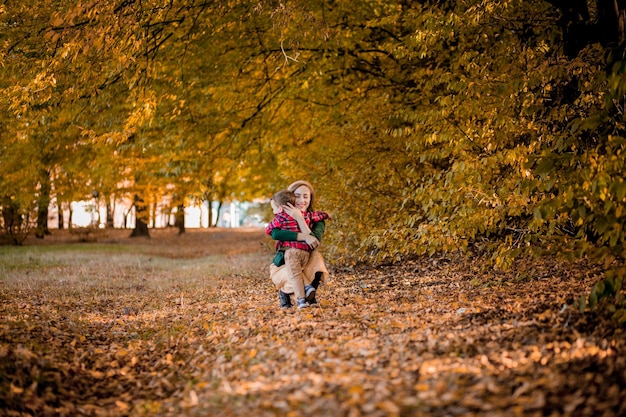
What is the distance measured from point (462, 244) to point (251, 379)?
3.63 meters

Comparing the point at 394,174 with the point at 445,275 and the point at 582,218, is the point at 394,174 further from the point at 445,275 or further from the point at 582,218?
the point at 582,218

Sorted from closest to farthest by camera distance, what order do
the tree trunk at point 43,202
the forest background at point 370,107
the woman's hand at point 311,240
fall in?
the forest background at point 370,107 → the woman's hand at point 311,240 → the tree trunk at point 43,202

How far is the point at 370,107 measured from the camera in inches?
383

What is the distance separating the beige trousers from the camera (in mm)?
6523

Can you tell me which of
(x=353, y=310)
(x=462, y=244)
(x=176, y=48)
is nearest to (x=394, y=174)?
(x=462, y=244)

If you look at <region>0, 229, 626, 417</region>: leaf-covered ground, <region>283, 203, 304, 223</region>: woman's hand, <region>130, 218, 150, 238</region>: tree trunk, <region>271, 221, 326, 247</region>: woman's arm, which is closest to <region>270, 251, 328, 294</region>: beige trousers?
<region>271, 221, 326, 247</region>: woman's arm

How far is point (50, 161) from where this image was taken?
11.6 meters

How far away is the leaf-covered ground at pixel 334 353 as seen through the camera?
330cm

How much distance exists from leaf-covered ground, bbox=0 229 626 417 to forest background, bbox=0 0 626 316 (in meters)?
0.58

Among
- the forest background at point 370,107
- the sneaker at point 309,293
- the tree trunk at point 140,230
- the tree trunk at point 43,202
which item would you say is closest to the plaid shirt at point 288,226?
the sneaker at point 309,293

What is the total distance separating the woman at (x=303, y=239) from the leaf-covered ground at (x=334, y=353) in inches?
12.4

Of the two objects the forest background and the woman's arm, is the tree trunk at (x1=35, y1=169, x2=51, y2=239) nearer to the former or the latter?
the forest background

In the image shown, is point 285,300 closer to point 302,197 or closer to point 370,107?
point 302,197

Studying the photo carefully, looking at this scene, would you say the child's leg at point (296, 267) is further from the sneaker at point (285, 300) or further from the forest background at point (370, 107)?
the forest background at point (370, 107)
